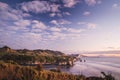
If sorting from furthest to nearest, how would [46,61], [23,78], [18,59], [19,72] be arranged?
1. [46,61]
2. [18,59]
3. [19,72]
4. [23,78]

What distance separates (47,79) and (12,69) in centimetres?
291

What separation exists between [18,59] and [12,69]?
98803mm

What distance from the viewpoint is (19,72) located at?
12.0 meters

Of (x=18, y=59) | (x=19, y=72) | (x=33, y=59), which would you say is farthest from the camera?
(x=33, y=59)

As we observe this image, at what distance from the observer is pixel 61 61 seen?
13100 centimetres

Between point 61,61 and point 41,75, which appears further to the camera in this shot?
point 61,61

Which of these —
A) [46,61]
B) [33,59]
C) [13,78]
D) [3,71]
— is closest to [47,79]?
[13,78]

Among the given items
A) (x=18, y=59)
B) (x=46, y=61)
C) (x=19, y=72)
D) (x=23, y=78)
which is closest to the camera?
(x=23, y=78)

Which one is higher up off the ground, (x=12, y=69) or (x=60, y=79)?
(x=12, y=69)

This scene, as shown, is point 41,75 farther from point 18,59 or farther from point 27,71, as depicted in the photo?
point 18,59

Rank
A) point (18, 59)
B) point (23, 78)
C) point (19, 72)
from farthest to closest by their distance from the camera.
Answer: point (18, 59), point (19, 72), point (23, 78)

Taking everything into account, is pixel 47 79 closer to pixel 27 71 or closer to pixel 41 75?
pixel 41 75

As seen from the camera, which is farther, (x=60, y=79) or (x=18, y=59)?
(x=18, y=59)

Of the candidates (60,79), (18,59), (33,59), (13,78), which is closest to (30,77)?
(13,78)
